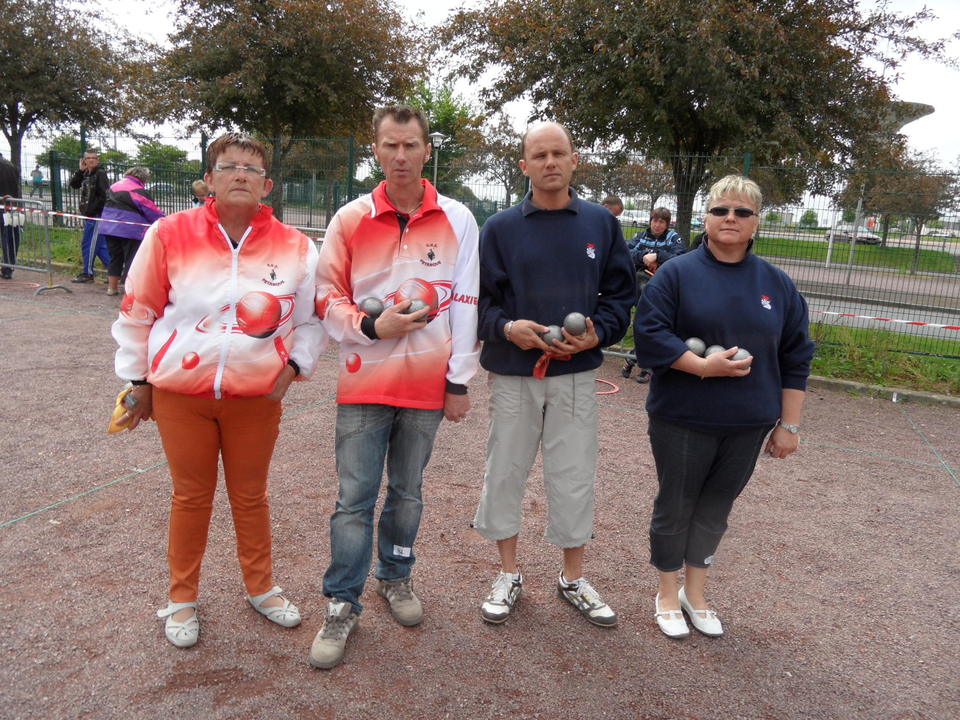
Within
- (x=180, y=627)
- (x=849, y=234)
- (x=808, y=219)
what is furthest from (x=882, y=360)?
(x=180, y=627)

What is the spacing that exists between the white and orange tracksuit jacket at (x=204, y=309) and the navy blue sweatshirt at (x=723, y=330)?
1528 mm

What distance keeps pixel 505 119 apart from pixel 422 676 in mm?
15356

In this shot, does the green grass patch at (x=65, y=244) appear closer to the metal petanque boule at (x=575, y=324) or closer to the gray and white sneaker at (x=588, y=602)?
the gray and white sneaker at (x=588, y=602)

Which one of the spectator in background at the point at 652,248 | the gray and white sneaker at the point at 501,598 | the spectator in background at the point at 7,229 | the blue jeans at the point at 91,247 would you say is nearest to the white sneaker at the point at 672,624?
the gray and white sneaker at the point at 501,598

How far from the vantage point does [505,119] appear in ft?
54.1

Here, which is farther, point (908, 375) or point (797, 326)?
point (908, 375)

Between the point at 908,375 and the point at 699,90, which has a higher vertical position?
the point at 699,90

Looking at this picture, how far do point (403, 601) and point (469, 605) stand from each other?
345 millimetres

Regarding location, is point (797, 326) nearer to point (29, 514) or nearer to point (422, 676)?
point (422, 676)

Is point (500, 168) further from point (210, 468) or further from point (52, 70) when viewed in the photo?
point (52, 70)

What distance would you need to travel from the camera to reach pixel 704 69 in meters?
11.2

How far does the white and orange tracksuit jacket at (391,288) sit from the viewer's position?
278 cm

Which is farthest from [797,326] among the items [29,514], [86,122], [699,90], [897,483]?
[86,122]

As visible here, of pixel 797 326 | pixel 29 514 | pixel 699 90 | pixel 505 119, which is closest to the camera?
pixel 797 326
